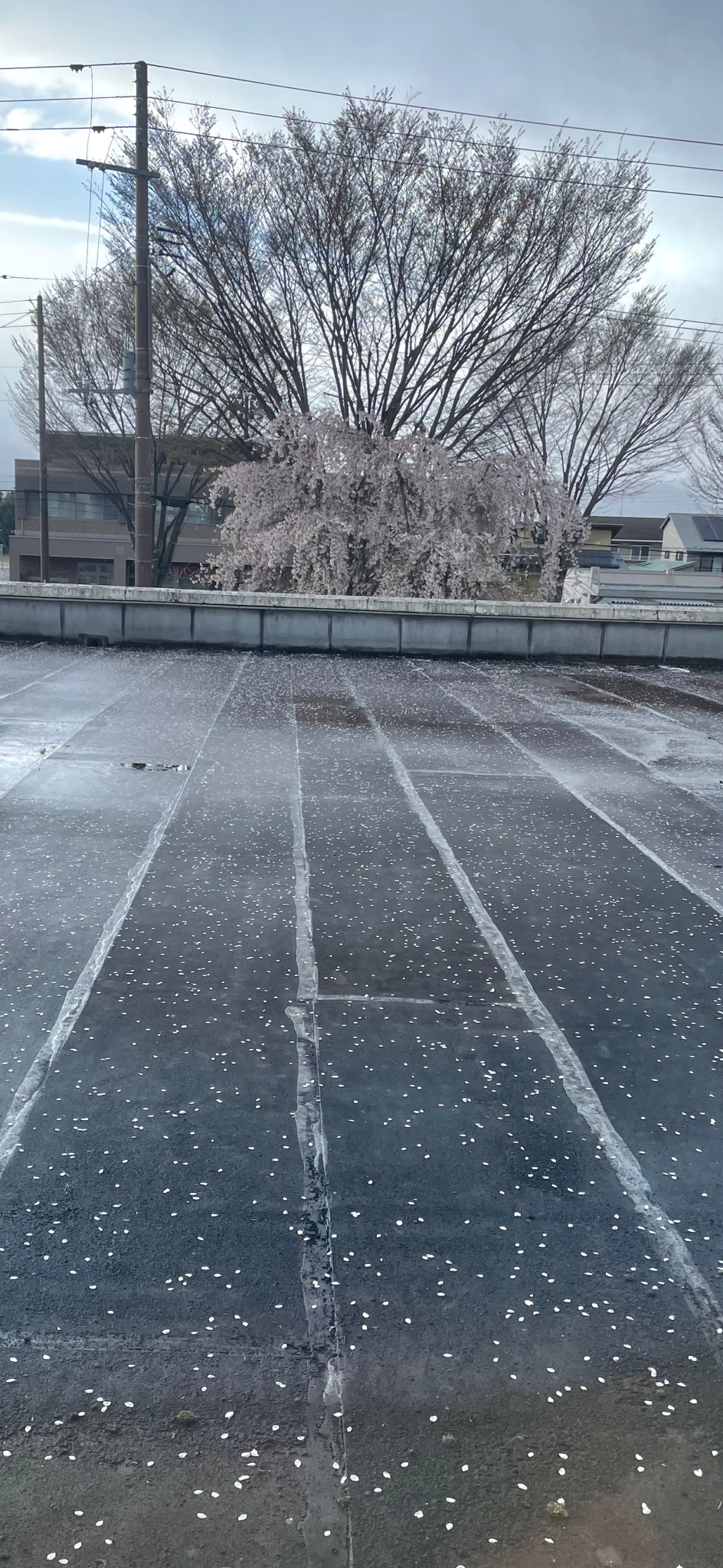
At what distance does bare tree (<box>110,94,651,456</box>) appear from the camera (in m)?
21.6

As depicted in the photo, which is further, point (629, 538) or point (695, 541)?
point (629, 538)

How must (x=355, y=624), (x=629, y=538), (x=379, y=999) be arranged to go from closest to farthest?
(x=379, y=999) → (x=355, y=624) → (x=629, y=538)

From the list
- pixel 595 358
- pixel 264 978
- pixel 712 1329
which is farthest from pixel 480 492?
pixel 712 1329

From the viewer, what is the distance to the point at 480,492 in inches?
992

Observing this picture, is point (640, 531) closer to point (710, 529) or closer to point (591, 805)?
point (710, 529)

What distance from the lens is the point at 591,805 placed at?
754 centimetres

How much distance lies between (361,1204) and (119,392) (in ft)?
60.2

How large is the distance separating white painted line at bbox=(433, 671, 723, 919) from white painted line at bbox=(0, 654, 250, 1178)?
295 cm

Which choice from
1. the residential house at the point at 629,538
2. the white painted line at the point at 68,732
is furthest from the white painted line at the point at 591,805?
the residential house at the point at 629,538

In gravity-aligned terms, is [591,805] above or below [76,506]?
below

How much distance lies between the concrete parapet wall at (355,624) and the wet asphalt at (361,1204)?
9.71 m

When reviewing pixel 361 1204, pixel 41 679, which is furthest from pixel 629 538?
pixel 361 1204

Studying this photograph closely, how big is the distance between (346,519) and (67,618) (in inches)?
401

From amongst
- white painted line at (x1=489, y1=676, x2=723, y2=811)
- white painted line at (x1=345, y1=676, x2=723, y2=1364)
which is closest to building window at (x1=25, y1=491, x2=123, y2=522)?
white painted line at (x1=489, y1=676, x2=723, y2=811)
